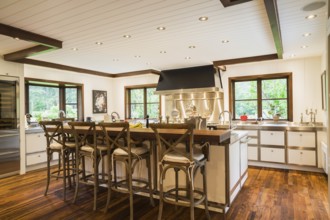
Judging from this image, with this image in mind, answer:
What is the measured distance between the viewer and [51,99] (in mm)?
5898

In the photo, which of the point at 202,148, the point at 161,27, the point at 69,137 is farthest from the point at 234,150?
the point at 69,137

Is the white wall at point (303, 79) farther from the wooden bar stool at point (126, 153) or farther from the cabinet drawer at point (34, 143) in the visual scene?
the cabinet drawer at point (34, 143)

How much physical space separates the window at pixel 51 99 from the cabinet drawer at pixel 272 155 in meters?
5.18

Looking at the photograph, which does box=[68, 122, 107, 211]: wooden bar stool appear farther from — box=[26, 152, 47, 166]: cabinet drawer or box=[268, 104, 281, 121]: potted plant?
box=[268, 104, 281, 121]: potted plant

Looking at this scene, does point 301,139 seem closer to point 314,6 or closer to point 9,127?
point 314,6

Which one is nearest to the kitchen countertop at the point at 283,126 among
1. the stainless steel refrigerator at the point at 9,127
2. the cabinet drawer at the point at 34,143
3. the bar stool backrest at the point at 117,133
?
the bar stool backrest at the point at 117,133

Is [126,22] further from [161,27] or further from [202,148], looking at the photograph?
[202,148]

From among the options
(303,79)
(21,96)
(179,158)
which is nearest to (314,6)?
(179,158)

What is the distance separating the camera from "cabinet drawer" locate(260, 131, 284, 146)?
452cm

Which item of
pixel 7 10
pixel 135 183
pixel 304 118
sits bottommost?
pixel 135 183

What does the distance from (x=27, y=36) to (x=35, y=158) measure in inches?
115

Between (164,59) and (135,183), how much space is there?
296 centimetres

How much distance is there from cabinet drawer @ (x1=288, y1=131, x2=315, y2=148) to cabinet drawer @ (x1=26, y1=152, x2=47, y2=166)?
5604 millimetres

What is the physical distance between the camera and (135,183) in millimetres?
3178
